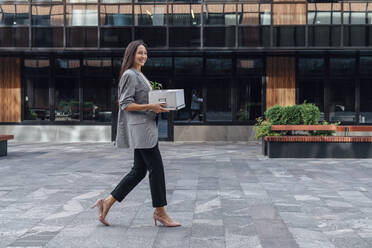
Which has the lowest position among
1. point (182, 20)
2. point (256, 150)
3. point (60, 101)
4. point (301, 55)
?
point (256, 150)

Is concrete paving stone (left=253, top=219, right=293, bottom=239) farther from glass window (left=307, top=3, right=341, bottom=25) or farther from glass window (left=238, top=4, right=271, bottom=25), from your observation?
glass window (left=307, top=3, right=341, bottom=25)

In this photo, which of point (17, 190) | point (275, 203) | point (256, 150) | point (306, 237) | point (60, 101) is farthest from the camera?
point (60, 101)

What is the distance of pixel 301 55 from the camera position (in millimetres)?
20703

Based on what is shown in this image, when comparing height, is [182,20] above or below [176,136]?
above

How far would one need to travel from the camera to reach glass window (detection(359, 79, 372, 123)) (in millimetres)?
20578

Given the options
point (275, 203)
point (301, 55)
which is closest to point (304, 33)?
point (301, 55)

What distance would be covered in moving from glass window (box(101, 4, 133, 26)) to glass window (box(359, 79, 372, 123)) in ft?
29.6

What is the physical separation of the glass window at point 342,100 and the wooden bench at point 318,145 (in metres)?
7.02

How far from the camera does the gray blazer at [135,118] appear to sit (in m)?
5.71

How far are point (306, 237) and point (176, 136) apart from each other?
15.2m

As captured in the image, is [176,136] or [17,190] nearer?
[17,190]

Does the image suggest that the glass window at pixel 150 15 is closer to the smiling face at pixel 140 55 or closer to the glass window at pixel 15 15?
the glass window at pixel 15 15

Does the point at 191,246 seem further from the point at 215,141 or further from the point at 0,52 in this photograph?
the point at 0,52

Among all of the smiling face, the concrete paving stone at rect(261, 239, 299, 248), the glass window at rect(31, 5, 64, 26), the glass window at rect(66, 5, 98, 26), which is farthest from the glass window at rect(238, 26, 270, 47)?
the concrete paving stone at rect(261, 239, 299, 248)
